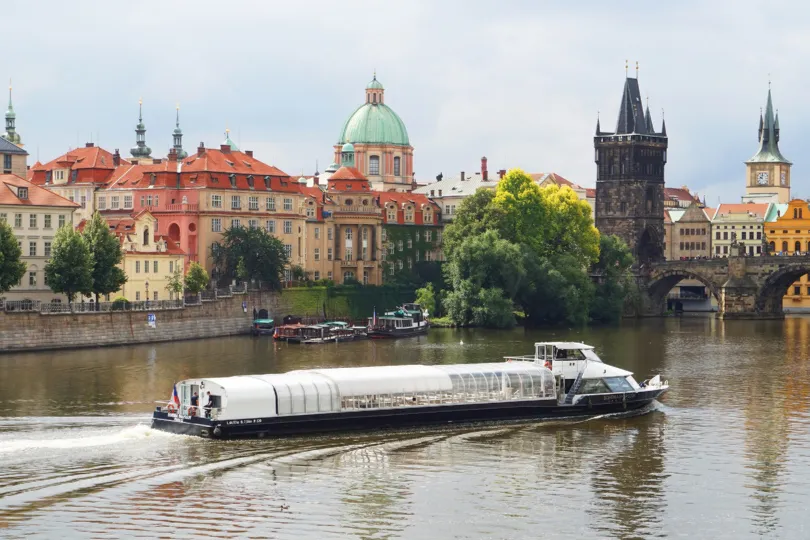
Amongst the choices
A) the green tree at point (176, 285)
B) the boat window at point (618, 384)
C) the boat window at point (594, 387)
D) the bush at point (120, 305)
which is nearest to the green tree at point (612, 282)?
the green tree at point (176, 285)

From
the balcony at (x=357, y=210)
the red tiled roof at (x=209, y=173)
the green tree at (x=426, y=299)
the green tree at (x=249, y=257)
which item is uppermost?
the red tiled roof at (x=209, y=173)

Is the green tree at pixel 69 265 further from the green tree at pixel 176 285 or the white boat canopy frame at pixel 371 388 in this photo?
the white boat canopy frame at pixel 371 388

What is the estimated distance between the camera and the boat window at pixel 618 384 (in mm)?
84062

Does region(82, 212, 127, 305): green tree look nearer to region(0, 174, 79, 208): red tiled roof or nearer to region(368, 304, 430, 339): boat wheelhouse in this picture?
region(0, 174, 79, 208): red tiled roof

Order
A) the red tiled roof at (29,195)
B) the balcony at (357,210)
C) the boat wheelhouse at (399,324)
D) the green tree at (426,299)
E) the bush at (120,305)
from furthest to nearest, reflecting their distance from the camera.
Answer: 1. the balcony at (357,210)
2. the green tree at (426,299)
3. the boat wheelhouse at (399,324)
4. the red tiled roof at (29,195)
5. the bush at (120,305)

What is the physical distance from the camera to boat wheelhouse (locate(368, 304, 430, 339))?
14100 centimetres

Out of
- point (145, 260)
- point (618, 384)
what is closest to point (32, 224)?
point (145, 260)

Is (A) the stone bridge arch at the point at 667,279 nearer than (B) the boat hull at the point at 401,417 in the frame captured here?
No

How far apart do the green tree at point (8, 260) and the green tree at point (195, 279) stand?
2273 cm

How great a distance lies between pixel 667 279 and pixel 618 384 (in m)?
114

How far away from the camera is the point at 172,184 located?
154 meters

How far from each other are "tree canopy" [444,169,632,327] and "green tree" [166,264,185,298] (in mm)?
25407

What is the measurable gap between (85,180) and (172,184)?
12.9m

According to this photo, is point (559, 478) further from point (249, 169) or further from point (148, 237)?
point (249, 169)
